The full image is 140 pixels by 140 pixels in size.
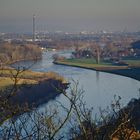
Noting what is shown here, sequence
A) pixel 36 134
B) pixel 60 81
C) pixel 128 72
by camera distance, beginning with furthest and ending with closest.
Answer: pixel 128 72 → pixel 60 81 → pixel 36 134

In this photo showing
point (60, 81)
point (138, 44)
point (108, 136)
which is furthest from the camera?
point (138, 44)

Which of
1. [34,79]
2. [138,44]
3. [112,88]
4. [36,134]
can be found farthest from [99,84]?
[138,44]

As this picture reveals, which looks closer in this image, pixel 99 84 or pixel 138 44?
pixel 99 84

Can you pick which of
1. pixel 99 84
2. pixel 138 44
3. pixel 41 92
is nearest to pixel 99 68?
pixel 99 84

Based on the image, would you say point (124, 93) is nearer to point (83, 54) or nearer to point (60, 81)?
point (60, 81)

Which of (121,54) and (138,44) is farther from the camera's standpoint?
(138,44)

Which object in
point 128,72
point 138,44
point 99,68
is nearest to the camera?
point 128,72

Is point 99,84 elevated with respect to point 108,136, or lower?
lower

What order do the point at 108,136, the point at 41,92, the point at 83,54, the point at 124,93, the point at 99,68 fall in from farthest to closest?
the point at 83,54
the point at 99,68
the point at 41,92
the point at 124,93
the point at 108,136

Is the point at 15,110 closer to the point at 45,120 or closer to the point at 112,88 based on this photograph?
the point at 45,120
